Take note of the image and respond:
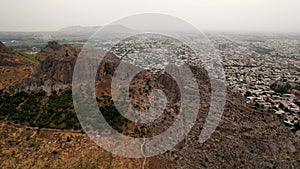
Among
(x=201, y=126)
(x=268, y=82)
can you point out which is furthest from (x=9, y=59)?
(x=268, y=82)

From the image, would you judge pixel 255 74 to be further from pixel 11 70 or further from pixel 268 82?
pixel 11 70

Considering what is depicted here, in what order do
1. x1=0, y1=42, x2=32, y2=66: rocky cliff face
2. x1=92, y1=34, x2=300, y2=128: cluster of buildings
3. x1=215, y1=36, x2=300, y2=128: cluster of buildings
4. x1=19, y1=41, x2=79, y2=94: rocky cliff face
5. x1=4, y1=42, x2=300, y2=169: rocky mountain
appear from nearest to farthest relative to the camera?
x1=4, y1=42, x2=300, y2=169: rocky mountain < x1=19, y1=41, x2=79, y2=94: rocky cliff face < x1=215, y1=36, x2=300, y2=128: cluster of buildings < x1=92, y1=34, x2=300, y2=128: cluster of buildings < x1=0, y1=42, x2=32, y2=66: rocky cliff face

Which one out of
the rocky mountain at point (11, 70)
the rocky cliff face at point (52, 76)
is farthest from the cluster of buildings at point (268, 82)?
the rocky mountain at point (11, 70)

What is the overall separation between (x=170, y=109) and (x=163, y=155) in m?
6.57

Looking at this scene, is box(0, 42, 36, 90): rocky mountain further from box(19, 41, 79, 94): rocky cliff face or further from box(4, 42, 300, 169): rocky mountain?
box(4, 42, 300, 169): rocky mountain

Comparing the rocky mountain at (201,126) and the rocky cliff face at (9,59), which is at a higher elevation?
the rocky cliff face at (9,59)

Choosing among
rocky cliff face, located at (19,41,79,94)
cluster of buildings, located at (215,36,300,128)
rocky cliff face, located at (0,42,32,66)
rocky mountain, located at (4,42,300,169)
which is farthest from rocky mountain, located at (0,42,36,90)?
cluster of buildings, located at (215,36,300,128)

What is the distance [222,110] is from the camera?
32188 mm

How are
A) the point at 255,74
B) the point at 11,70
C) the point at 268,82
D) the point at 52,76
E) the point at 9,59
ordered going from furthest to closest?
the point at 255,74
the point at 268,82
the point at 9,59
the point at 11,70
the point at 52,76

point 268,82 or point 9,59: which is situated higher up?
point 9,59

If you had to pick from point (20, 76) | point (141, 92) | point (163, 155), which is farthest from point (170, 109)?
point (20, 76)

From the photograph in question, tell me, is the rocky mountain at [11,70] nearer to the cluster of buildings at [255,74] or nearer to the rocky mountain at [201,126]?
the rocky mountain at [201,126]

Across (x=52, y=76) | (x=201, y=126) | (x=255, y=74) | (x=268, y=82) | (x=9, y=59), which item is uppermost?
(x=52, y=76)

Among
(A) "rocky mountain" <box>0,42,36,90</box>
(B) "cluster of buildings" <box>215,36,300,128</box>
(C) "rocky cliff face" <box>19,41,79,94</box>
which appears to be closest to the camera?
(C) "rocky cliff face" <box>19,41,79,94</box>
